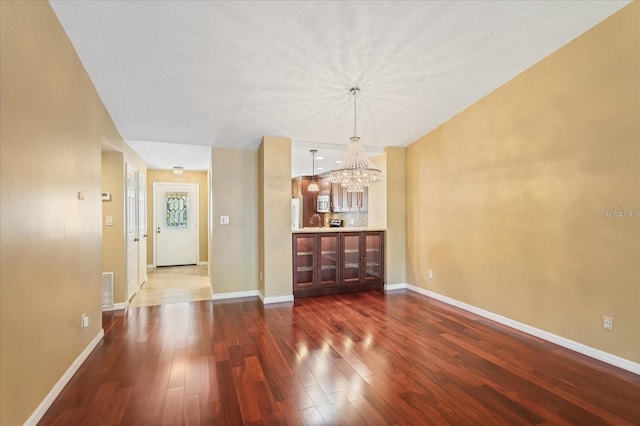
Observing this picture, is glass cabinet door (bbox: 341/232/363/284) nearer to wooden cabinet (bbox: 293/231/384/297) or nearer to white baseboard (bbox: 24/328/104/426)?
wooden cabinet (bbox: 293/231/384/297)

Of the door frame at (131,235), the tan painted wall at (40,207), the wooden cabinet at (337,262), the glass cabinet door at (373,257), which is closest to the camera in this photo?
the tan painted wall at (40,207)

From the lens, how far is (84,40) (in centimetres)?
259

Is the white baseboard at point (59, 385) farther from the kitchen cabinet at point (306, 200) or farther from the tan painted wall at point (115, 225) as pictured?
the kitchen cabinet at point (306, 200)

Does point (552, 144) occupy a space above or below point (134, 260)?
above

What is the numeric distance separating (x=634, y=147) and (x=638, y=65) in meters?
0.67

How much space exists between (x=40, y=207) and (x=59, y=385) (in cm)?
134

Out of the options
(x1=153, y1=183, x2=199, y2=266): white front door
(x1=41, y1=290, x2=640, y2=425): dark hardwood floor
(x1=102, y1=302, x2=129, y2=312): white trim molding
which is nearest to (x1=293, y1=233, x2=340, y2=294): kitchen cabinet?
(x1=41, y1=290, x2=640, y2=425): dark hardwood floor

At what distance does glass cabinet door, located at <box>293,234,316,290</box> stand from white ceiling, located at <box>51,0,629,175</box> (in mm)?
1753

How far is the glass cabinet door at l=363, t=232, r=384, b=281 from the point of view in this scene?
5.30 metres

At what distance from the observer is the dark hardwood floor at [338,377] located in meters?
2.03

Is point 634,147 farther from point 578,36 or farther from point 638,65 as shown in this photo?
point 578,36

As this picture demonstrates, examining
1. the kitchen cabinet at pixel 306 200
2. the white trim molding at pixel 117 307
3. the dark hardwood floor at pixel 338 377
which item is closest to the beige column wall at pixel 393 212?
the dark hardwood floor at pixel 338 377

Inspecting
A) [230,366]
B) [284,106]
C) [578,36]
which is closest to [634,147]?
[578,36]

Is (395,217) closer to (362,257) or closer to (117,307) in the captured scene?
(362,257)
